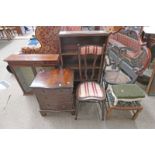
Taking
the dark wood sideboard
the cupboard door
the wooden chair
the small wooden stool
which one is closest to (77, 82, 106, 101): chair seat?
the wooden chair

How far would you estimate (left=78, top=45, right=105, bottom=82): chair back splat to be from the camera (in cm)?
168

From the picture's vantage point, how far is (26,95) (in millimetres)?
2330

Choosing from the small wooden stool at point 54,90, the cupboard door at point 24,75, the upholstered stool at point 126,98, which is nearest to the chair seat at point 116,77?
the upholstered stool at point 126,98

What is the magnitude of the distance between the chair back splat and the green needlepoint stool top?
0.38 metres

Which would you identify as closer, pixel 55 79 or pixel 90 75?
pixel 55 79

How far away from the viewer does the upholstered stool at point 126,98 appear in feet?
5.15

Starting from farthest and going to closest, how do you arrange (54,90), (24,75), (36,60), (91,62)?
(24,75)
(91,62)
(36,60)
(54,90)

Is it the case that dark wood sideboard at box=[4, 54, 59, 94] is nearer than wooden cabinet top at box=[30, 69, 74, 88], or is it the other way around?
wooden cabinet top at box=[30, 69, 74, 88]

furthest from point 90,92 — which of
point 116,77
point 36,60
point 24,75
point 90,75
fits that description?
point 24,75

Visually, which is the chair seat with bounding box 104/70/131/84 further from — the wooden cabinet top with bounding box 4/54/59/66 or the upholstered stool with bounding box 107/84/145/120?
the wooden cabinet top with bounding box 4/54/59/66

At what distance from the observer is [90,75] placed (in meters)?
2.03

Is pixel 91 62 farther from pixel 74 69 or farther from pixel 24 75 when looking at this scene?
pixel 24 75

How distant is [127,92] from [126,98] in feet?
0.26

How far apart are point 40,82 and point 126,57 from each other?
173cm
